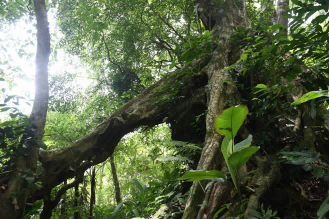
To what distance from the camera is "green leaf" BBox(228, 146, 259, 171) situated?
129cm

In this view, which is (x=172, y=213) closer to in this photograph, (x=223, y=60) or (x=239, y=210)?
(x=239, y=210)

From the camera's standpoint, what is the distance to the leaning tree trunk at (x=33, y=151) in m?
2.63

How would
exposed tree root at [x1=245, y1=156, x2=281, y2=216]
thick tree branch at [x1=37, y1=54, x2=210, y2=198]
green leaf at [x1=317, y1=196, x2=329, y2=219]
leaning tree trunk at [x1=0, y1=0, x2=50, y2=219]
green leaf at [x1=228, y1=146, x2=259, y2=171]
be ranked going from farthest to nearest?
1. thick tree branch at [x1=37, y1=54, x2=210, y2=198]
2. leaning tree trunk at [x1=0, y1=0, x2=50, y2=219]
3. exposed tree root at [x1=245, y1=156, x2=281, y2=216]
4. green leaf at [x1=228, y1=146, x2=259, y2=171]
5. green leaf at [x1=317, y1=196, x2=329, y2=219]

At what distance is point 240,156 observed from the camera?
132 centimetres

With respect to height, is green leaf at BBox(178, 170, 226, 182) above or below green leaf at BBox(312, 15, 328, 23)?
below

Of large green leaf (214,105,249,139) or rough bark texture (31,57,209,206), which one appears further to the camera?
rough bark texture (31,57,209,206)

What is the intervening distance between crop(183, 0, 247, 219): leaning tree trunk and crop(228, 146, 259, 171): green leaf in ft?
1.57

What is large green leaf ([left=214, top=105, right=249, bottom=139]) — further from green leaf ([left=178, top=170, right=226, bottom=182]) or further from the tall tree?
the tall tree

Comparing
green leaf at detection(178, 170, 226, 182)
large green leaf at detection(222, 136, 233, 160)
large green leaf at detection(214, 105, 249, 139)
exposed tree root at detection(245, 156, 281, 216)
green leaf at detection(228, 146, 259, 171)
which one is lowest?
exposed tree root at detection(245, 156, 281, 216)

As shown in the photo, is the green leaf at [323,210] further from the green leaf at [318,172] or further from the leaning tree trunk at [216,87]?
the leaning tree trunk at [216,87]

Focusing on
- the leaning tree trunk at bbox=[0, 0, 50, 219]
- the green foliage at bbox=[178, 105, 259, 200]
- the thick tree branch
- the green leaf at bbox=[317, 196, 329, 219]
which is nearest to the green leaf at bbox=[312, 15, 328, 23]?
the green foliage at bbox=[178, 105, 259, 200]

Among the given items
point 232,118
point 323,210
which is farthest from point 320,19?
point 323,210

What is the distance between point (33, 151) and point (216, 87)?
8.89 ft

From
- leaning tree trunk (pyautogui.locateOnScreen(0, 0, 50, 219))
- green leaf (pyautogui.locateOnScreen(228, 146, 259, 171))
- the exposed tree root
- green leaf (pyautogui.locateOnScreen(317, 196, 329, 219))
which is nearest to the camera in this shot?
green leaf (pyautogui.locateOnScreen(317, 196, 329, 219))
